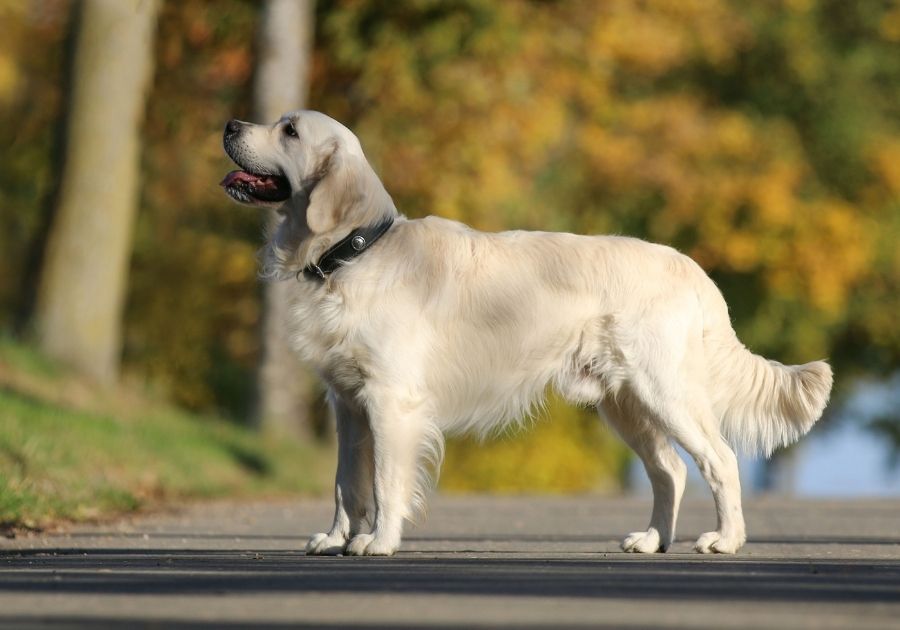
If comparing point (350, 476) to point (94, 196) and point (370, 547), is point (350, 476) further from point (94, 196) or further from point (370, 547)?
point (94, 196)

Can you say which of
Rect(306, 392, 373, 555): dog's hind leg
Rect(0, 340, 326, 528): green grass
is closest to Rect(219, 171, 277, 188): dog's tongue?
Rect(306, 392, 373, 555): dog's hind leg

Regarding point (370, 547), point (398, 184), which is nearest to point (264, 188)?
point (370, 547)

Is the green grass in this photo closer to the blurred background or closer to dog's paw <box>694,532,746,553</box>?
the blurred background

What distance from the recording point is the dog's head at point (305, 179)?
8555 millimetres

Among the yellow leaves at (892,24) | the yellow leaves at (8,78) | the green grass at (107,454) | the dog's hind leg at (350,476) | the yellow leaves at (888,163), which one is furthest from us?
the yellow leaves at (892,24)

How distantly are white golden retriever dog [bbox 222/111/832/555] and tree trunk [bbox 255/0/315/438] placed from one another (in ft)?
34.1

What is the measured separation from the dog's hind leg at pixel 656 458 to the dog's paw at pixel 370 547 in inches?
56.0

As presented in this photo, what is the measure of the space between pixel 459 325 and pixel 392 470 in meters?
0.81

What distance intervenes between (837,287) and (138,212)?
36.5ft

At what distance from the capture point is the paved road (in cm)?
541

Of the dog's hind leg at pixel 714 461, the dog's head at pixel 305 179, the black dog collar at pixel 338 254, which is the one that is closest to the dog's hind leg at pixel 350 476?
the black dog collar at pixel 338 254

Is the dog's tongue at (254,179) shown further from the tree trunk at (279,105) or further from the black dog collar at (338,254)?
the tree trunk at (279,105)

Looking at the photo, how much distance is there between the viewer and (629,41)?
2575 centimetres

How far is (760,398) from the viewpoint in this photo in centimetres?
903
